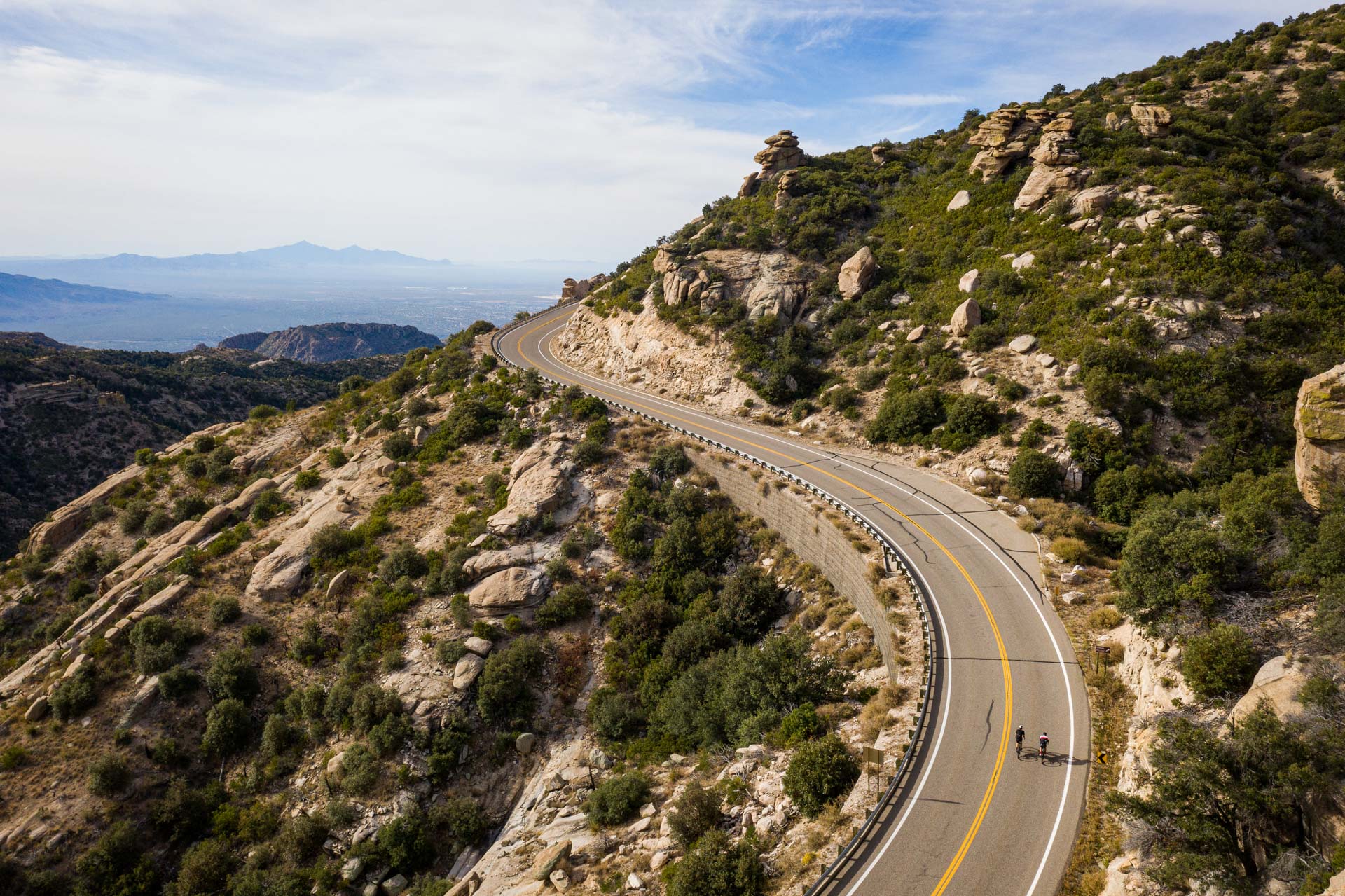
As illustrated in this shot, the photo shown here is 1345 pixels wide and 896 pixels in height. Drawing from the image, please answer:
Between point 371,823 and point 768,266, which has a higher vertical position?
point 768,266

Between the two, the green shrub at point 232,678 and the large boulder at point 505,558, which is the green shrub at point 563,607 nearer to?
the large boulder at point 505,558

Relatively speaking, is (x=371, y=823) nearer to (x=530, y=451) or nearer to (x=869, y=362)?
(x=530, y=451)

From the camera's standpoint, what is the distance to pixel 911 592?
24953 millimetres

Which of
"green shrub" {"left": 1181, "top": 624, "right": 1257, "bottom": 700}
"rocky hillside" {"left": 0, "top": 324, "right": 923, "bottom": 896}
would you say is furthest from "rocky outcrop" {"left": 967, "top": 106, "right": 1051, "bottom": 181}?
"green shrub" {"left": 1181, "top": 624, "right": 1257, "bottom": 700}

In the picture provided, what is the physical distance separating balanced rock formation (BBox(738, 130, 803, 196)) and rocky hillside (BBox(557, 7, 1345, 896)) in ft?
1.85

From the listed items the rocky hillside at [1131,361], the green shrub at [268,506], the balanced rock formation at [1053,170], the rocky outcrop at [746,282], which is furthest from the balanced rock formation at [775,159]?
the green shrub at [268,506]

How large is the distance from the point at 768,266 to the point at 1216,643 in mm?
48711

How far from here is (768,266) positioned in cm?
5788

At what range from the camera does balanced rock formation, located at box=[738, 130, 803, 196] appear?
240 ft

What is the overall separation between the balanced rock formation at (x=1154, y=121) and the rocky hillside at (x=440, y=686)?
48.7m

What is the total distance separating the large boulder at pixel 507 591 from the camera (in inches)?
1259

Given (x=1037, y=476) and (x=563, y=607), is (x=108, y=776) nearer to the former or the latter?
(x=563, y=607)

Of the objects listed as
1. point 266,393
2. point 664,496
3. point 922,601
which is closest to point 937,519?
point 922,601

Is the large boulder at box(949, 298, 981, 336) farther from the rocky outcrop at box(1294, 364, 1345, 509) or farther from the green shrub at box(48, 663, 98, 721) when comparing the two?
the green shrub at box(48, 663, 98, 721)
